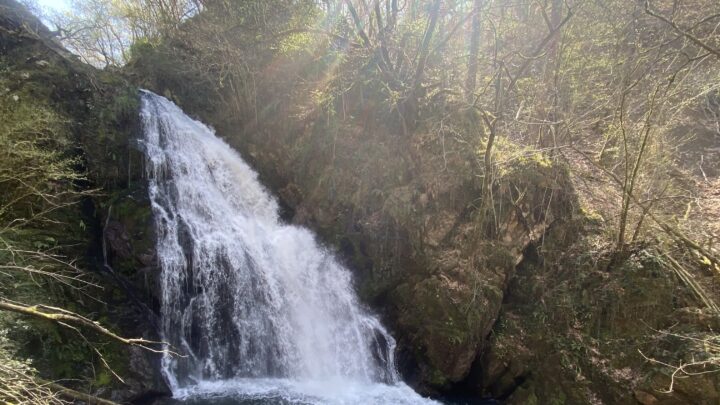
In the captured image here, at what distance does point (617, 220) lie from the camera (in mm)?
8570

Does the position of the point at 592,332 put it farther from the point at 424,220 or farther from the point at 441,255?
the point at 424,220

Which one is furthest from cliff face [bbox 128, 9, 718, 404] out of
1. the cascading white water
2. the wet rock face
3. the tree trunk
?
the tree trunk

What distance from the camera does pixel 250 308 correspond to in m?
8.78

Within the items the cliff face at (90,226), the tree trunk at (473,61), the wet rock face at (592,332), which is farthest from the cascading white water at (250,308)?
the tree trunk at (473,61)

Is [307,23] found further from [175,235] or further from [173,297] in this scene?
[173,297]

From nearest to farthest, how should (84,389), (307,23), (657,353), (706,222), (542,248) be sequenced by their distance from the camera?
(84,389)
(657,353)
(706,222)
(542,248)
(307,23)

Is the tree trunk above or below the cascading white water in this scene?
above

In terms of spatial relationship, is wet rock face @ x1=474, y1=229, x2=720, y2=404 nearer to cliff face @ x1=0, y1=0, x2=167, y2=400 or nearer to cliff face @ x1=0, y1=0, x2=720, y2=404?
cliff face @ x1=0, y1=0, x2=720, y2=404

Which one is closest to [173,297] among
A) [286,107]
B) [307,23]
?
[286,107]

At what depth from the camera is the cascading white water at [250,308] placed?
803 cm

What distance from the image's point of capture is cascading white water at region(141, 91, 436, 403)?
8031 mm

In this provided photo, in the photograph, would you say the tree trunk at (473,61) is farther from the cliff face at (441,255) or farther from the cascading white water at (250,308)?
the cascading white water at (250,308)

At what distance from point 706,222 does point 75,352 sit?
40.7 feet

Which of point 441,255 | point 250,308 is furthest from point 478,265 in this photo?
point 250,308
